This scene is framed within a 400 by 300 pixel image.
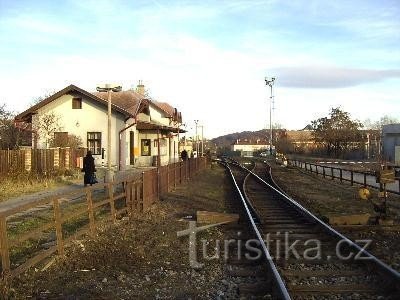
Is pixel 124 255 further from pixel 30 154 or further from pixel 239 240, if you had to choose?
pixel 30 154

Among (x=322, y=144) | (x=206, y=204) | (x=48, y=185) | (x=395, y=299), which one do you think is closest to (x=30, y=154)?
(x=48, y=185)

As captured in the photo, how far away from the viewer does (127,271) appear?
26.3 feet

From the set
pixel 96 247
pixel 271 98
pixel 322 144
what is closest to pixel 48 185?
pixel 96 247

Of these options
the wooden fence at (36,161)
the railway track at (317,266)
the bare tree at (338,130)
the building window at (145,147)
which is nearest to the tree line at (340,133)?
the bare tree at (338,130)

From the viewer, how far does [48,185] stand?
22562mm

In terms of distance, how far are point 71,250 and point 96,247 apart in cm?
52

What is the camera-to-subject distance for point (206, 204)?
58.2 ft

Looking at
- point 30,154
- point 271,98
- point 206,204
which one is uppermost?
point 271,98

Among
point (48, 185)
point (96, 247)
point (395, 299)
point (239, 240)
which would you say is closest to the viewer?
point (395, 299)

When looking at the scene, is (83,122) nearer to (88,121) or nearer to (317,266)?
(88,121)

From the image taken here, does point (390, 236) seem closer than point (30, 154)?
Yes

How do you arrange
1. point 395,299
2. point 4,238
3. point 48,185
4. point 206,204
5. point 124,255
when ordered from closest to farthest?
point 395,299, point 4,238, point 124,255, point 206,204, point 48,185

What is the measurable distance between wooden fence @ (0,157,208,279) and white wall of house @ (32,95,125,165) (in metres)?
14.6

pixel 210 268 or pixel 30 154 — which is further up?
pixel 30 154
